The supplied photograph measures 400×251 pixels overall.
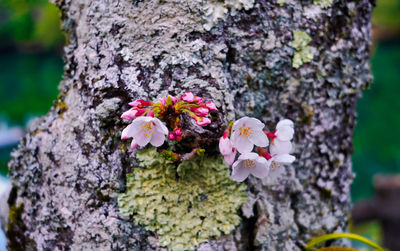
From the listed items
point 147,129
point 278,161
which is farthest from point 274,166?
point 147,129

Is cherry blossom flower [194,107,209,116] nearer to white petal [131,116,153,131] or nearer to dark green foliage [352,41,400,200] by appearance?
white petal [131,116,153,131]

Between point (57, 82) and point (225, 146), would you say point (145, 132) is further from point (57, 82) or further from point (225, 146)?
point (57, 82)

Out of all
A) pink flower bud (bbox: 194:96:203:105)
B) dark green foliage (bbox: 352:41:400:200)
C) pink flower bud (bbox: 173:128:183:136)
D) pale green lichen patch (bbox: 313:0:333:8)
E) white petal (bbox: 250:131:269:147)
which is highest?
dark green foliage (bbox: 352:41:400:200)

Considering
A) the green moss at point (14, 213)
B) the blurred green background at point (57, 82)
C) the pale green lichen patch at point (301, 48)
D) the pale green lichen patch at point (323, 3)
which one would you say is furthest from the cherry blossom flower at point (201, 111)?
the blurred green background at point (57, 82)

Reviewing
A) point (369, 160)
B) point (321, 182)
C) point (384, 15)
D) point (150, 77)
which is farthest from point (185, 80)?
point (384, 15)

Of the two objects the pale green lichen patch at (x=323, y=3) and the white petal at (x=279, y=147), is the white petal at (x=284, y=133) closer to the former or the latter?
the white petal at (x=279, y=147)

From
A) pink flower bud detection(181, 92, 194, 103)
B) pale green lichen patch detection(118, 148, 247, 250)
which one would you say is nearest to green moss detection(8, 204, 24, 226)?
→ pale green lichen patch detection(118, 148, 247, 250)
